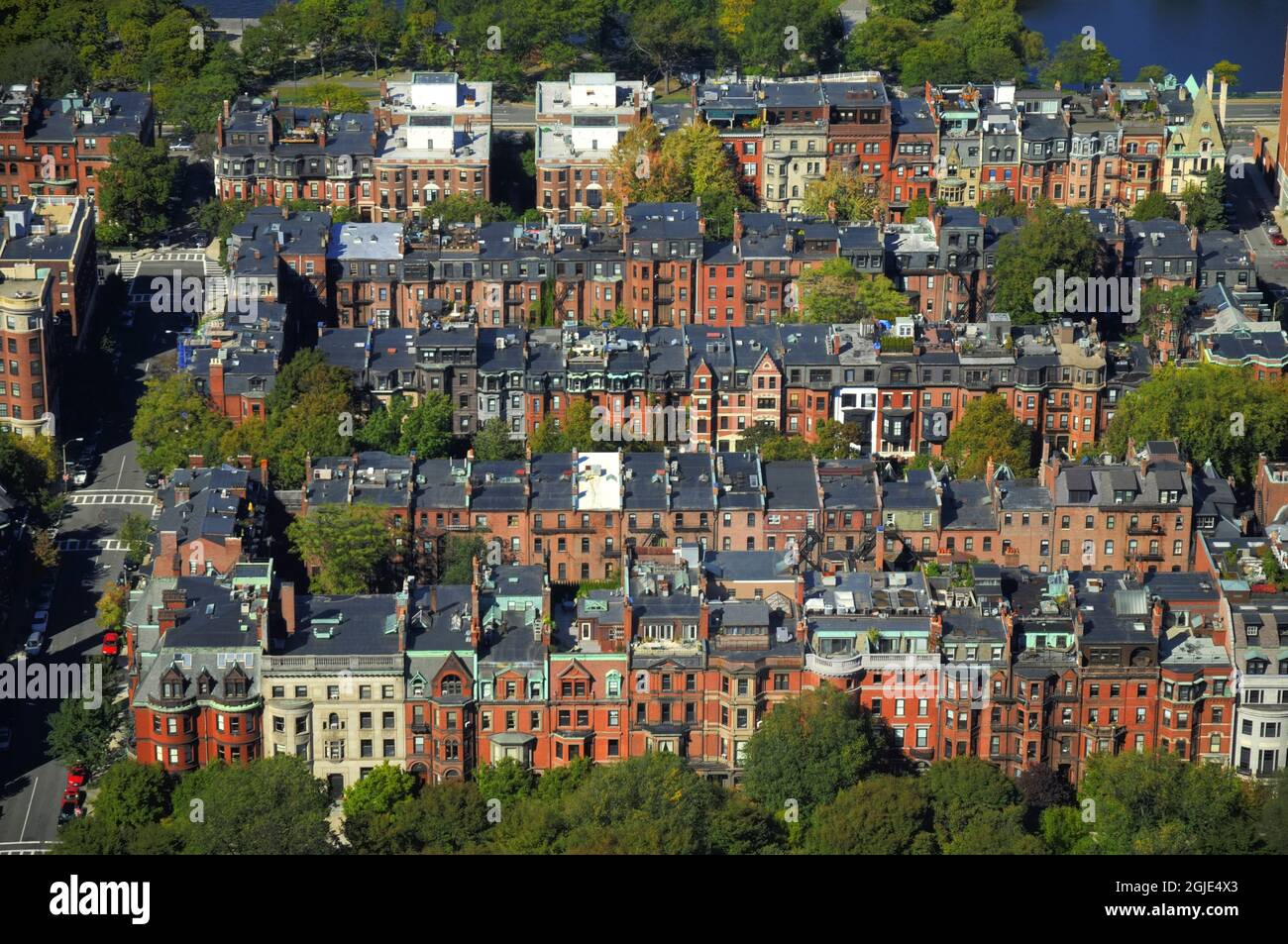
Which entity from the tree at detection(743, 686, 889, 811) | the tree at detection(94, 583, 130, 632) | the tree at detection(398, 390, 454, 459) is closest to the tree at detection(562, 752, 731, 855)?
the tree at detection(743, 686, 889, 811)

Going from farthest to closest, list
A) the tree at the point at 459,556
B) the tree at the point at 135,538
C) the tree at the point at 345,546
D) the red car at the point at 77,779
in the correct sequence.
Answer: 1. the tree at the point at 135,538
2. the tree at the point at 459,556
3. the tree at the point at 345,546
4. the red car at the point at 77,779

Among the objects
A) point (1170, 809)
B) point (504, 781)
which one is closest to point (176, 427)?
point (504, 781)

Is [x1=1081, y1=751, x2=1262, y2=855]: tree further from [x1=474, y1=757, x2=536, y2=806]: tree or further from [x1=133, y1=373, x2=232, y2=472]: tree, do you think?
[x1=133, y1=373, x2=232, y2=472]: tree

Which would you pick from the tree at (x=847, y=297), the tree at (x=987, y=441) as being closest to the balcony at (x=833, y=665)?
the tree at (x=987, y=441)

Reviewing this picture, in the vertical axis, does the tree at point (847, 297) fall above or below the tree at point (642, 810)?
above

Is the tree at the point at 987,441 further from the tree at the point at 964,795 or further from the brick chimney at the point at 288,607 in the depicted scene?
the brick chimney at the point at 288,607

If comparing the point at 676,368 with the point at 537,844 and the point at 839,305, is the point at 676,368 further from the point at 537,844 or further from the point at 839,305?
the point at 537,844
